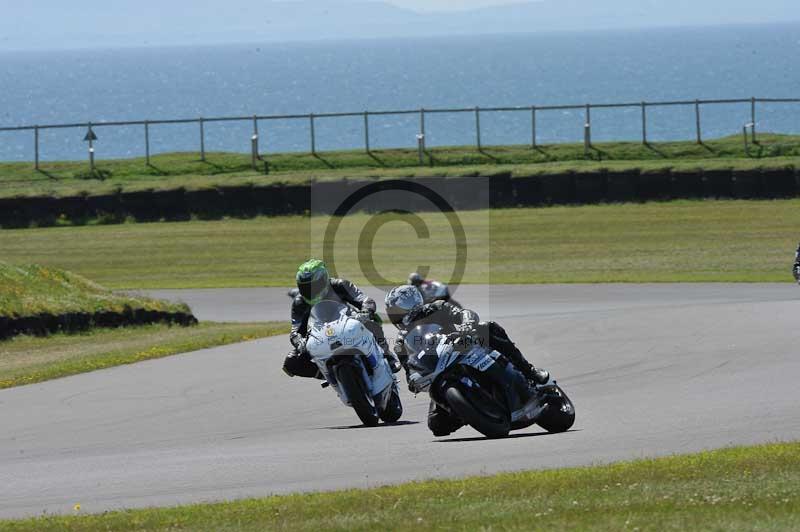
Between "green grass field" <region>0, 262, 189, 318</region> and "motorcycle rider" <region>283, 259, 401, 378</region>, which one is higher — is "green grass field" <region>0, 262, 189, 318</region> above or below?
below

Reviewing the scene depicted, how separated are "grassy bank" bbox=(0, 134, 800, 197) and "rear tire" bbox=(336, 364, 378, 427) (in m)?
27.3

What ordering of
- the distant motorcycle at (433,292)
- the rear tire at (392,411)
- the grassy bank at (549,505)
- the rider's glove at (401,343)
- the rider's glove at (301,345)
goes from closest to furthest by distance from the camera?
the grassy bank at (549,505)
the rider's glove at (401,343)
the distant motorcycle at (433,292)
the rider's glove at (301,345)
the rear tire at (392,411)

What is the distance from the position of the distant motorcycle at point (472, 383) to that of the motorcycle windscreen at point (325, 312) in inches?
45.9

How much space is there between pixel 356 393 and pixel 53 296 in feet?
36.0

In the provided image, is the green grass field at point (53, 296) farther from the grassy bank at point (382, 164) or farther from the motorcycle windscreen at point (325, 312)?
the grassy bank at point (382, 164)

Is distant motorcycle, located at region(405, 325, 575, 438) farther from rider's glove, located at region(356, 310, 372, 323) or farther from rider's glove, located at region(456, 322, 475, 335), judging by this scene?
rider's glove, located at region(356, 310, 372, 323)

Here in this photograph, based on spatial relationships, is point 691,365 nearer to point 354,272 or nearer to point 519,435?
point 519,435

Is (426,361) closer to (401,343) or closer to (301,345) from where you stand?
(401,343)

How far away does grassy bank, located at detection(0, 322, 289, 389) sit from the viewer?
17.1 metres

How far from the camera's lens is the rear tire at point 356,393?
39.0 ft

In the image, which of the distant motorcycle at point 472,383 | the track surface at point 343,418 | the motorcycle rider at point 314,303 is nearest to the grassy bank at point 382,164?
the track surface at point 343,418

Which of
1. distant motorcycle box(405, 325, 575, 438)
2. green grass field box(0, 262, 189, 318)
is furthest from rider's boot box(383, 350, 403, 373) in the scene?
green grass field box(0, 262, 189, 318)

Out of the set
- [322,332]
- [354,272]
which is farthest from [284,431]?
[354,272]

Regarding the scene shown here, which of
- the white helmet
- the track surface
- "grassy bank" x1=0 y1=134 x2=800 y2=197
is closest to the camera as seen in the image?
the track surface
